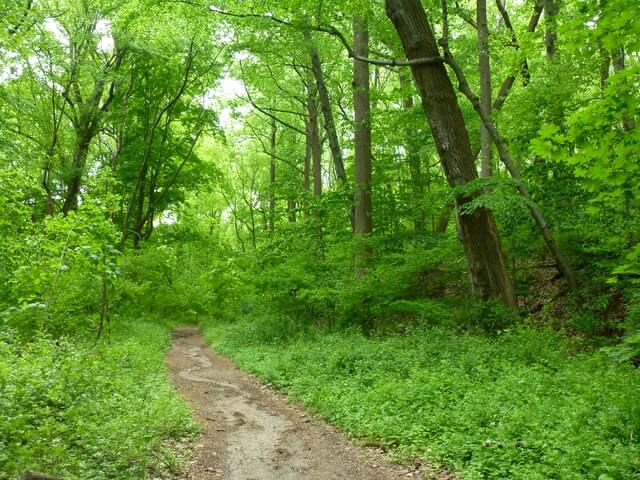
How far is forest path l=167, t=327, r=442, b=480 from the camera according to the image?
5566mm

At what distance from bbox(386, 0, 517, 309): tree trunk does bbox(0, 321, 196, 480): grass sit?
6.17m

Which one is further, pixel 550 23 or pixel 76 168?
pixel 76 168

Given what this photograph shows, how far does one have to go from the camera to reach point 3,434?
4.27 meters

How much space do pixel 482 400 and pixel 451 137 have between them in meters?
5.27

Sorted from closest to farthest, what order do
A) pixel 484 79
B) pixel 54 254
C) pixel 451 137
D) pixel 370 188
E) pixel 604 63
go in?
pixel 54 254, pixel 451 137, pixel 604 63, pixel 484 79, pixel 370 188

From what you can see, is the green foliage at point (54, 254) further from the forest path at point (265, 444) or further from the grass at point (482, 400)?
the grass at point (482, 400)

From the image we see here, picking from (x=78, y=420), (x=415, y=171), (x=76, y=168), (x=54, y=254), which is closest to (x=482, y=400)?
(x=78, y=420)

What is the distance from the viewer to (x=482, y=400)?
6.15 m

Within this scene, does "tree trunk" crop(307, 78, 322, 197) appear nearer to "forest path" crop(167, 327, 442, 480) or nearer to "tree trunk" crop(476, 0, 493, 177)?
"tree trunk" crop(476, 0, 493, 177)

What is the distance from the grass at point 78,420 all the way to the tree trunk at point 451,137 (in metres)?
6.17

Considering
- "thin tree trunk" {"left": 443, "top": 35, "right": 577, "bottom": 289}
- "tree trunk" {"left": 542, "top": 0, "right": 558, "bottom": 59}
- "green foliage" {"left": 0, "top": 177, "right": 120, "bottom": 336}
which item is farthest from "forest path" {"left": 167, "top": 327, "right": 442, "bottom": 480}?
"tree trunk" {"left": 542, "top": 0, "right": 558, "bottom": 59}

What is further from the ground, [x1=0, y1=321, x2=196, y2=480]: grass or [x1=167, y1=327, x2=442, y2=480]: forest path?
[x1=0, y1=321, x2=196, y2=480]: grass

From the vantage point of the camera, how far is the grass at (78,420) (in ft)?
14.1

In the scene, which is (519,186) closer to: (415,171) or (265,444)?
(415,171)
